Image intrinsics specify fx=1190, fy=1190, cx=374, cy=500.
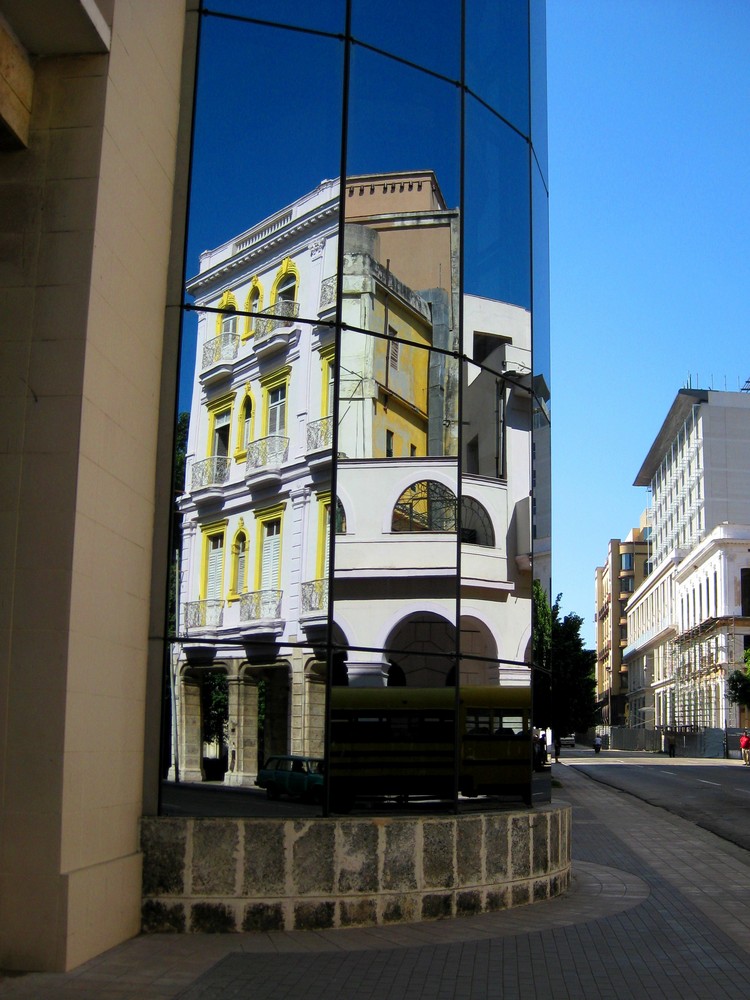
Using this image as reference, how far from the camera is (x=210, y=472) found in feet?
32.8

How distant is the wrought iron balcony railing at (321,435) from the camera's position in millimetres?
10016

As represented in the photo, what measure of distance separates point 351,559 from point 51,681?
2958 mm

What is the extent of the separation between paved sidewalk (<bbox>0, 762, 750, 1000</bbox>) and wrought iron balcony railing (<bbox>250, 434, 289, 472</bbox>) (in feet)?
12.4

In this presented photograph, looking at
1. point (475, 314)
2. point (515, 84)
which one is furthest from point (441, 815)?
point (515, 84)

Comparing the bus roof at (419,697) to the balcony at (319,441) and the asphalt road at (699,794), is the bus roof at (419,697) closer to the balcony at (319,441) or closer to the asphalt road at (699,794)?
the balcony at (319,441)

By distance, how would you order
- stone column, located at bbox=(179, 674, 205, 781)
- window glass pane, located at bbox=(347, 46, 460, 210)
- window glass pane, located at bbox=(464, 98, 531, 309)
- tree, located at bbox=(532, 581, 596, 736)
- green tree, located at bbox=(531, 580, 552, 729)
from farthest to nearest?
tree, located at bbox=(532, 581, 596, 736) < green tree, located at bbox=(531, 580, 552, 729) < window glass pane, located at bbox=(464, 98, 531, 309) < window glass pane, located at bbox=(347, 46, 460, 210) < stone column, located at bbox=(179, 674, 205, 781)

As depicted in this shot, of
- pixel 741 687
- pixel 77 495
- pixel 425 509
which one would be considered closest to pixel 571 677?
pixel 741 687

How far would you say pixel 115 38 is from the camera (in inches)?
343

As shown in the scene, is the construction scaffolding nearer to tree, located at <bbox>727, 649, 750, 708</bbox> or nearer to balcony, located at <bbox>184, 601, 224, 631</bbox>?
tree, located at <bbox>727, 649, 750, 708</bbox>

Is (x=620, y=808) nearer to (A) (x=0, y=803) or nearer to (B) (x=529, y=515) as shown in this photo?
(B) (x=529, y=515)

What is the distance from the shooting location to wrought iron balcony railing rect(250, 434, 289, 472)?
33.2ft

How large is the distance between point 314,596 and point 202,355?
2232 mm

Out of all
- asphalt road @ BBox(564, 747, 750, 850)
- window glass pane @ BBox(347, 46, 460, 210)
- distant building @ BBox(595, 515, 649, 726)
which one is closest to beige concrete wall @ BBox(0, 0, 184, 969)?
window glass pane @ BBox(347, 46, 460, 210)

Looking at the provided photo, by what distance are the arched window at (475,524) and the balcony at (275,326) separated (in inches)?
85.1
